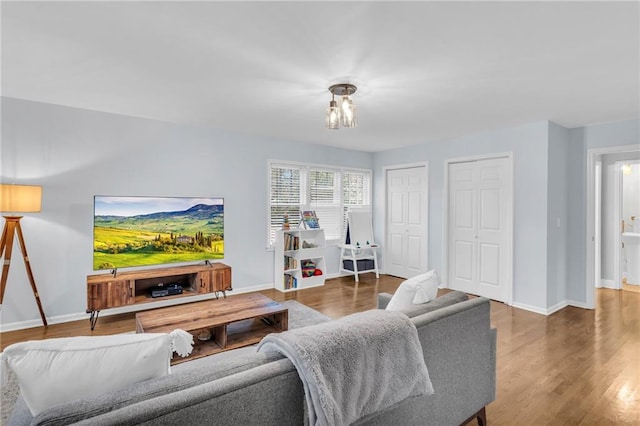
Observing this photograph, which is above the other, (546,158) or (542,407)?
(546,158)

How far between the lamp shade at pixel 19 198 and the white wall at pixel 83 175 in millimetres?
362

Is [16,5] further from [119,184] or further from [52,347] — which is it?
[119,184]

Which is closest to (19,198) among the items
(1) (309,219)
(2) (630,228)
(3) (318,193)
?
(1) (309,219)

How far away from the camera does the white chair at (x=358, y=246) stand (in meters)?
5.77

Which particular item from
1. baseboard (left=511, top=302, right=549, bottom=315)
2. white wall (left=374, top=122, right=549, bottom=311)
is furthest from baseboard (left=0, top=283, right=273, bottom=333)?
white wall (left=374, top=122, right=549, bottom=311)

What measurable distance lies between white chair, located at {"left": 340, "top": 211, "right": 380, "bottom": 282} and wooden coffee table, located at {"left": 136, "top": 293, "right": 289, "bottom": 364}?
267cm

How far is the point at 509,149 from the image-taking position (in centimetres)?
430

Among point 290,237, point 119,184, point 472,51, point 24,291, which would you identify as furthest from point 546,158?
point 24,291

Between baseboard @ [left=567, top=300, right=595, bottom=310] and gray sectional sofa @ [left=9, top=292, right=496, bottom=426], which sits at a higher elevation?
gray sectional sofa @ [left=9, top=292, right=496, bottom=426]

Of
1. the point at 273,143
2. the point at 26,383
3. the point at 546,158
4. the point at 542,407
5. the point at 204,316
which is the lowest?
the point at 542,407

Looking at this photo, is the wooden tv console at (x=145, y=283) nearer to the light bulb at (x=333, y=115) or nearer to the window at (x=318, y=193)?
the window at (x=318, y=193)

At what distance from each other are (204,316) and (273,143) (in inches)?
118

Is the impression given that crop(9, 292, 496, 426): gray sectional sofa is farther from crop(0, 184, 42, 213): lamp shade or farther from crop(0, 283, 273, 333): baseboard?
crop(0, 283, 273, 333): baseboard

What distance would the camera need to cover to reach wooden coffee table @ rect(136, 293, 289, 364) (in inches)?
104
